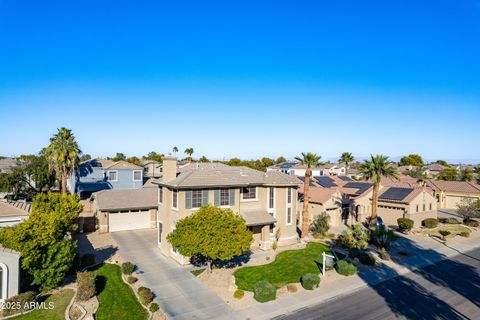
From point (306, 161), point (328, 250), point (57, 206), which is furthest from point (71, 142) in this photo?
point (328, 250)

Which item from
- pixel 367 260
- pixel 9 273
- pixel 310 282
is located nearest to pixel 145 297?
pixel 9 273

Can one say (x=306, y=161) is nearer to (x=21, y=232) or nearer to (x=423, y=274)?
(x=423, y=274)

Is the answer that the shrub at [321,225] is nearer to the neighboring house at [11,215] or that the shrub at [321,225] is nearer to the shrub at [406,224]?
the shrub at [406,224]

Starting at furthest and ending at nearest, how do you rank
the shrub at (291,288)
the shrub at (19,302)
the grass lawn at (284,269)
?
1. the grass lawn at (284,269)
2. the shrub at (291,288)
3. the shrub at (19,302)

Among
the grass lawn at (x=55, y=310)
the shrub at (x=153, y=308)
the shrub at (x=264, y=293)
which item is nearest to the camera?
the grass lawn at (x=55, y=310)

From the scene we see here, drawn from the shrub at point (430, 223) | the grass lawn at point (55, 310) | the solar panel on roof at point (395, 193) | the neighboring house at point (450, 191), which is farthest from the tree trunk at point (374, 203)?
the neighboring house at point (450, 191)

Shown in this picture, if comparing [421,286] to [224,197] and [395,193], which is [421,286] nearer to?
[224,197]
